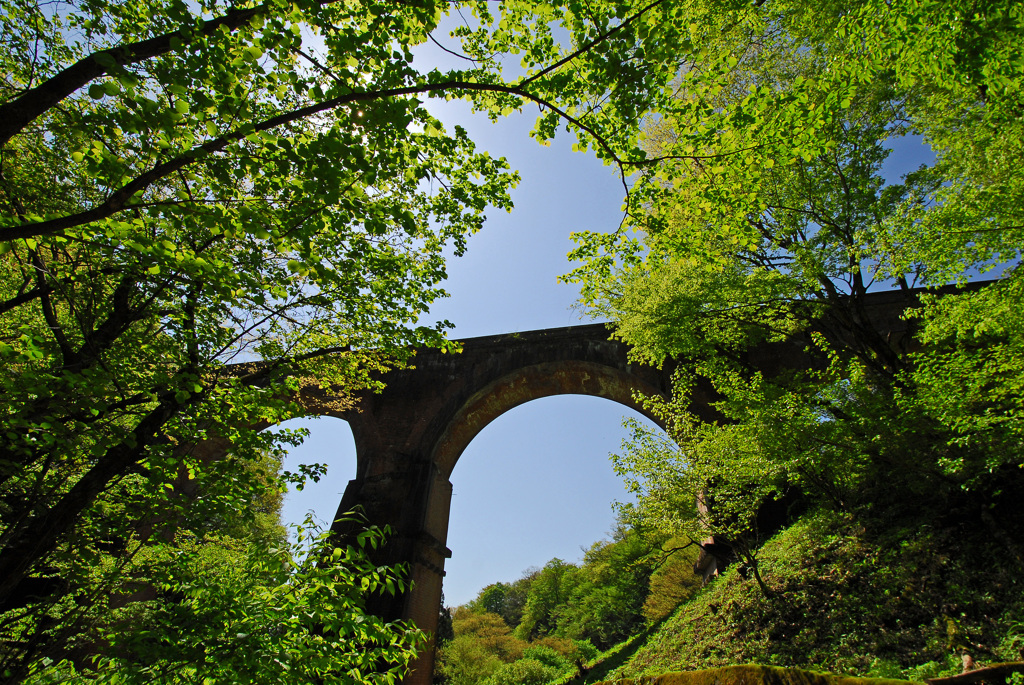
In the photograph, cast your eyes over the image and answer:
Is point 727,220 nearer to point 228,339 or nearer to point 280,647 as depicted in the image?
point 280,647

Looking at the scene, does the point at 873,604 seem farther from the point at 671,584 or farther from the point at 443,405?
the point at 671,584

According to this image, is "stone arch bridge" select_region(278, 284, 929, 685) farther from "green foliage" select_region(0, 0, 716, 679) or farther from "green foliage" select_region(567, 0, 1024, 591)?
"green foliage" select_region(0, 0, 716, 679)

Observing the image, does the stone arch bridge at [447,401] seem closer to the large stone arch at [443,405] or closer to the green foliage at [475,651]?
the large stone arch at [443,405]

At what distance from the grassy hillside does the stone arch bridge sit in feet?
10.8

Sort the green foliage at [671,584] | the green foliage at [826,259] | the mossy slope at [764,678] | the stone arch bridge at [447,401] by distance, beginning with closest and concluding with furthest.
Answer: the mossy slope at [764,678] < the green foliage at [826,259] < the stone arch bridge at [447,401] < the green foliage at [671,584]

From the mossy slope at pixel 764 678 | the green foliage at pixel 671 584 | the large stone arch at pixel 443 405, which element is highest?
the large stone arch at pixel 443 405

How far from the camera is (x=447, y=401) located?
12.5m

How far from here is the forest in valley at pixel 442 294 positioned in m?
3.27

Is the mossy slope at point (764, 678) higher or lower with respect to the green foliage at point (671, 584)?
lower

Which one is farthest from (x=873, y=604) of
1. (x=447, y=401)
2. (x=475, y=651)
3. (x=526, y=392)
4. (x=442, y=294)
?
(x=475, y=651)

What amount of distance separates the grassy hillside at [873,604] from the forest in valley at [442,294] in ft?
0.15

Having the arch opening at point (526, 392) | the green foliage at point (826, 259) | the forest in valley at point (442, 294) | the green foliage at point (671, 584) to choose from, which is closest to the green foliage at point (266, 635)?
the forest in valley at point (442, 294)

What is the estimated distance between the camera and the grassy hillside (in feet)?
17.4

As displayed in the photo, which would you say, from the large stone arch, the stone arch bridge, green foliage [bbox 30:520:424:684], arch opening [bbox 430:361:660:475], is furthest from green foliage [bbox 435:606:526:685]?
green foliage [bbox 30:520:424:684]
